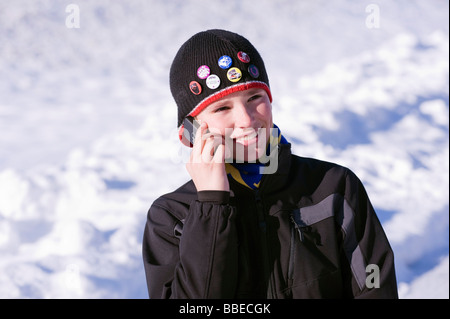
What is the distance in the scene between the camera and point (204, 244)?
2523 millimetres

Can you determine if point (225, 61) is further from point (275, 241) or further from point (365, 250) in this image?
point (365, 250)

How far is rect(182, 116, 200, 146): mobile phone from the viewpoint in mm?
3028

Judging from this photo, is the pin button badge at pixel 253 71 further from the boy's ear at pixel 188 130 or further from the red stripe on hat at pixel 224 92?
the boy's ear at pixel 188 130

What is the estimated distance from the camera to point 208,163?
2.69 m

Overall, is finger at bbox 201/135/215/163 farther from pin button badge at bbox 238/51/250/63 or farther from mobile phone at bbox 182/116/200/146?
pin button badge at bbox 238/51/250/63

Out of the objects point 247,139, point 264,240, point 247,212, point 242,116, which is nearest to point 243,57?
point 242,116

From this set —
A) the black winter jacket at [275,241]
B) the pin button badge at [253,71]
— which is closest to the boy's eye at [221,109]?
the pin button badge at [253,71]

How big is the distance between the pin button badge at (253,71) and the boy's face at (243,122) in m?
0.08

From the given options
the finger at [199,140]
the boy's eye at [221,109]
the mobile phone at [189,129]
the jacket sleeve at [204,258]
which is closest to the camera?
the jacket sleeve at [204,258]

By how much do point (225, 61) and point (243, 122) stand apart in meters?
0.38

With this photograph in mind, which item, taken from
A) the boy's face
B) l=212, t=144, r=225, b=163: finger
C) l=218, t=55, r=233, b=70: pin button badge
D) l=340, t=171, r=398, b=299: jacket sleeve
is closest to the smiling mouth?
the boy's face

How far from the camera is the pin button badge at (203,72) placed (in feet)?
9.53

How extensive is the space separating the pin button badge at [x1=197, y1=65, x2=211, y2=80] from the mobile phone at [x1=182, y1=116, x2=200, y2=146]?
0.26 m
